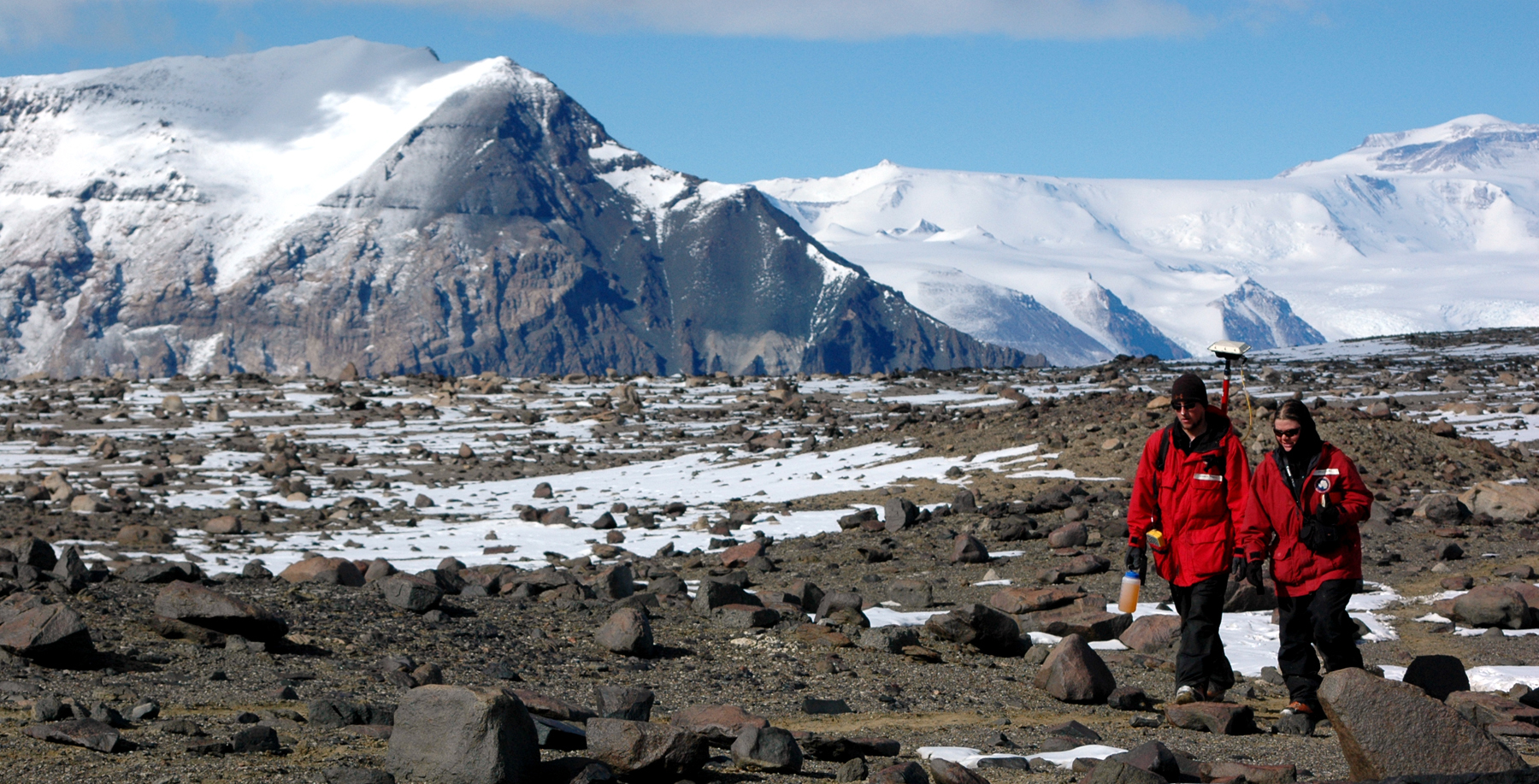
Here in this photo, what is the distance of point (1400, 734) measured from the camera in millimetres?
6141

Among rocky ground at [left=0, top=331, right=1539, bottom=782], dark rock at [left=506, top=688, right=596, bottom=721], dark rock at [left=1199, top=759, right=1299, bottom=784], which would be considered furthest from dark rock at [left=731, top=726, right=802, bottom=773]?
dark rock at [left=1199, top=759, right=1299, bottom=784]

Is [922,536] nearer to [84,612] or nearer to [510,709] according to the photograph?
[84,612]

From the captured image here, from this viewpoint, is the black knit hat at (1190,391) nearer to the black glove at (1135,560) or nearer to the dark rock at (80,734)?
the black glove at (1135,560)

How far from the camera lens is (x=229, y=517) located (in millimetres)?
20453

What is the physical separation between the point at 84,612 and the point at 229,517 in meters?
11.2

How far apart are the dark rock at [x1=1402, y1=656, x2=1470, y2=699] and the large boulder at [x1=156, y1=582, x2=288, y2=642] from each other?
7416 millimetres

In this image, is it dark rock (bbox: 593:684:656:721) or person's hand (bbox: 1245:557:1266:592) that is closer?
dark rock (bbox: 593:684:656:721)

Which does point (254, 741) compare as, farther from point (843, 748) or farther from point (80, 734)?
point (843, 748)

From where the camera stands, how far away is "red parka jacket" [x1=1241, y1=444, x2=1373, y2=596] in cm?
777

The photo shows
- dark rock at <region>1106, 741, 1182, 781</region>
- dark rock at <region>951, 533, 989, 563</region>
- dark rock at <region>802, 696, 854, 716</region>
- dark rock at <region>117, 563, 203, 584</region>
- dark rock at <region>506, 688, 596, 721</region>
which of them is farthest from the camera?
dark rock at <region>951, 533, 989, 563</region>

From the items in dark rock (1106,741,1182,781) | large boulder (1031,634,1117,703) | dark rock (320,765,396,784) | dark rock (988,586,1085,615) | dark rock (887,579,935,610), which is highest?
dark rock (320,765,396,784)

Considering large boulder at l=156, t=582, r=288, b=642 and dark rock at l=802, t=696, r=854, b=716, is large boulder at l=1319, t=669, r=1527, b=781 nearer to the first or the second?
dark rock at l=802, t=696, r=854, b=716

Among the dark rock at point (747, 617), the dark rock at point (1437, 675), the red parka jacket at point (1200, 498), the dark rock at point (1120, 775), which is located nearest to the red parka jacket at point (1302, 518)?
the red parka jacket at point (1200, 498)

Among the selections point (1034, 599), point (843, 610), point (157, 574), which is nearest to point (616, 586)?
point (843, 610)
